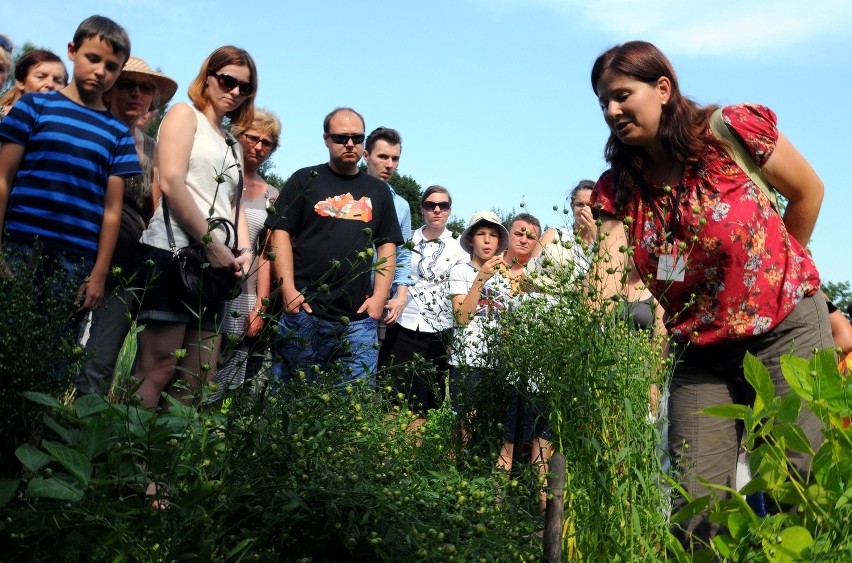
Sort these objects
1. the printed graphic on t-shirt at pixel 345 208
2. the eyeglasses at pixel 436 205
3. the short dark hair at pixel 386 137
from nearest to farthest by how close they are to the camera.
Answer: the printed graphic on t-shirt at pixel 345 208
the short dark hair at pixel 386 137
the eyeglasses at pixel 436 205

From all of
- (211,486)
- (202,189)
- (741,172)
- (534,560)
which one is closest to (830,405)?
(534,560)

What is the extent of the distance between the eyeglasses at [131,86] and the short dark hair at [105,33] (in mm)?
702

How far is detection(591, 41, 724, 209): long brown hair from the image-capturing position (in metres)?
3.23

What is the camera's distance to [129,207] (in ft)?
15.4

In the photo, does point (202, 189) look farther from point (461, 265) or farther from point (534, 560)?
point (461, 265)

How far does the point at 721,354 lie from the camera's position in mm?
3283

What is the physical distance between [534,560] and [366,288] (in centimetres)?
291

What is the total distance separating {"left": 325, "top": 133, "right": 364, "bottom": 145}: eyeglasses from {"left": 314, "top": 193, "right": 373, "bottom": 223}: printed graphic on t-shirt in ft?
1.06

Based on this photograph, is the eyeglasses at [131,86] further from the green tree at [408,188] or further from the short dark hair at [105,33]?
the green tree at [408,188]

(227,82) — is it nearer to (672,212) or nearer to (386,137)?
(672,212)

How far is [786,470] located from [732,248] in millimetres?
981

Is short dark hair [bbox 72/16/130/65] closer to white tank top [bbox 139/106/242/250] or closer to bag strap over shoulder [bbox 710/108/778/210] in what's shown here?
white tank top [bbox 139/106/242/250]

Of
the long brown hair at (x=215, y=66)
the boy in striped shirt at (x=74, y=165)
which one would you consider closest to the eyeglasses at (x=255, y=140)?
the long brown hair at (x=215, y=66)

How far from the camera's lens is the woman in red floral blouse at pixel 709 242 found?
3166 millimetres
